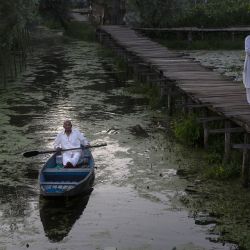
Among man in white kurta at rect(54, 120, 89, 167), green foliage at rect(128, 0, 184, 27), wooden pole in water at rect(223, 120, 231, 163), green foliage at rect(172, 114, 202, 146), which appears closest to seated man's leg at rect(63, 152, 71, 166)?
man in white kurta at rect(54, 120, 89, 167)

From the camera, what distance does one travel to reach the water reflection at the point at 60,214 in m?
10.2

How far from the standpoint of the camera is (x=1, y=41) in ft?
73.7

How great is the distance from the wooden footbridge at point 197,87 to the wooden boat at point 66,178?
2.89 metres

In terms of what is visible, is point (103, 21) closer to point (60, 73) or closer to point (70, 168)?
point (60, 73)

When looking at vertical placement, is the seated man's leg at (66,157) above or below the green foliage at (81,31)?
above

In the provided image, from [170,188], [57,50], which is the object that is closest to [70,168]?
[170,188]

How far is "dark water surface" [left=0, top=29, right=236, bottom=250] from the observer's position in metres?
9.91

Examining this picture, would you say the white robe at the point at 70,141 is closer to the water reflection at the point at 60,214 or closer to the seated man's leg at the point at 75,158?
the seated man's leg at the point at 75,158

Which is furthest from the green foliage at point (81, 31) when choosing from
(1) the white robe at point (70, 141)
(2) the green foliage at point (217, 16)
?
(1) the white robe at point (70, 141)

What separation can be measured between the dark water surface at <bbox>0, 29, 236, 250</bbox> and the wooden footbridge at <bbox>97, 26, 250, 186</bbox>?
1118mm

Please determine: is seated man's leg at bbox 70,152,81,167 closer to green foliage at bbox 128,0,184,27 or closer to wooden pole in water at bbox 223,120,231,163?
wooden pole in water at bbox 223,120,231,163

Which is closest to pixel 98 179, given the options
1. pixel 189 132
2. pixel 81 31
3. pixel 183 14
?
pixel 189 132

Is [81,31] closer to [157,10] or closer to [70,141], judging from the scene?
[157,10]

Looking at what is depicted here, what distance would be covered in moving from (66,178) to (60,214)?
119 cm
